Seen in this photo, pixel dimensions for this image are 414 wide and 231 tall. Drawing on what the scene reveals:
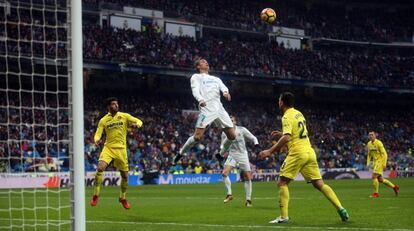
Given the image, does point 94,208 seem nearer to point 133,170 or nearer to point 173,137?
point 133,170

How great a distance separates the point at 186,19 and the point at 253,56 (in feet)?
20.9

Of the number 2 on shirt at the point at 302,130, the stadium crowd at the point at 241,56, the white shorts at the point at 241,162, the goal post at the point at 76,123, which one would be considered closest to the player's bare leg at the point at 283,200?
the number 2 on shirt at the point at 302,130

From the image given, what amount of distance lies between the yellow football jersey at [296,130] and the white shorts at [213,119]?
3038 mm

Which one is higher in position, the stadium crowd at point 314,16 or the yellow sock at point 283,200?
the stadium crowd at point 314,16

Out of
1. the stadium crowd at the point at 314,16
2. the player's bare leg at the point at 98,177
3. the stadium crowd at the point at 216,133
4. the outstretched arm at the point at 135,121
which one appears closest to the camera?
the outstretched arm at the point at 135,121

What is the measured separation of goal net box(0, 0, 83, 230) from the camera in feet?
33.5

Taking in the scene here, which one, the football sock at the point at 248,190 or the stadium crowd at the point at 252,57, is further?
the stadium crowd at the point at 252,57

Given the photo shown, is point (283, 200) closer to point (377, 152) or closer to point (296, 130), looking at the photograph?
point (296, 130)

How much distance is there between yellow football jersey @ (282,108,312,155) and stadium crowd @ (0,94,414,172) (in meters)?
19.8

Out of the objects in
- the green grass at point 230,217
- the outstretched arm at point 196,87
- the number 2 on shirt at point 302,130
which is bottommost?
the green grass at point 230,217

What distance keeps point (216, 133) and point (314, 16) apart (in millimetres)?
23825

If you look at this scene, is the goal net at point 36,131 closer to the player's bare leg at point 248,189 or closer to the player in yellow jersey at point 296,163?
the player in yellow jersey at point 296,163

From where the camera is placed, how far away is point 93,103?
4934 centimetres

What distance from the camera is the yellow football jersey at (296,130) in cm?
1266
